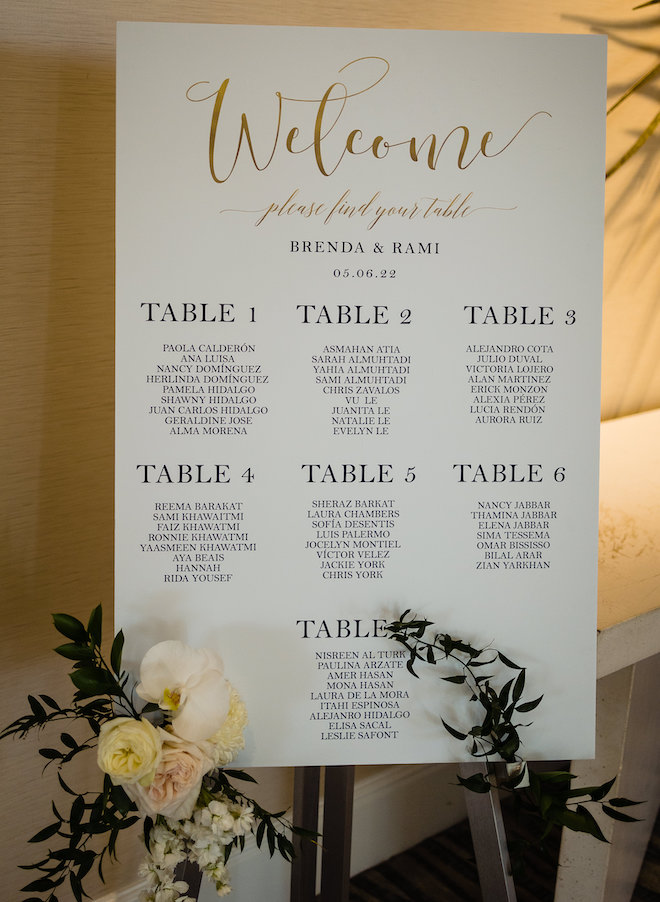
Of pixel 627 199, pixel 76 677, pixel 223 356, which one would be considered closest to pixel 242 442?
pixel 223 356

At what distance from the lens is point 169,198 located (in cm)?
87

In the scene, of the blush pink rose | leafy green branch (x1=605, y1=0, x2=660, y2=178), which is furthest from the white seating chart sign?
leafy green branch (x1=605, y1=0, x2=660, y2=178)

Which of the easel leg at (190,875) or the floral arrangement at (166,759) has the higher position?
the floral arrangement at (166,759)

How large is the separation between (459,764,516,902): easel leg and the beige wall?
656 millimetres

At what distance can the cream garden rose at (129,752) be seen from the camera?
772mm

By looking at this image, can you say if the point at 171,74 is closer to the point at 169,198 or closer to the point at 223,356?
the point at 169,198

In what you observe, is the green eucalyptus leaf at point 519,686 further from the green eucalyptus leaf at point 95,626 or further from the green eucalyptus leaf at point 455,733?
the green eucalyptus leaf at point 95,626

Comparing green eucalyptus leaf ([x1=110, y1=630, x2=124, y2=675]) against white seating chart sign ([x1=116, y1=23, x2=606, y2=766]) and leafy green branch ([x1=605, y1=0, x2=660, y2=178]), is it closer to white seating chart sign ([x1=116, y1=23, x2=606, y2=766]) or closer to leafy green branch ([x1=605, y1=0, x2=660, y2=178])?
white seating chart sign ([x1=116, y1=23, x2=606, y2=766])

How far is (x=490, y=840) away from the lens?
3.08ft

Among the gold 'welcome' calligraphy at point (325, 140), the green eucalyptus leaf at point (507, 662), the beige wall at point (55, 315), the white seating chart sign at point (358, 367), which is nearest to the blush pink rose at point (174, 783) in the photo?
the white seating chart sign at point (358, 367)

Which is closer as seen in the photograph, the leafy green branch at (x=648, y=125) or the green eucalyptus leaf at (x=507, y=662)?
the green eucalyptus leaf at (x=507, y=662)

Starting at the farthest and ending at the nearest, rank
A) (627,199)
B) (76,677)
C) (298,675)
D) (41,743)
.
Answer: (627,199) → (41,743) → (298,675) → (76,677)

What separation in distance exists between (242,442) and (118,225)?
27 cm

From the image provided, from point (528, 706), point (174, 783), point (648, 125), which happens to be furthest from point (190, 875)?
point (648, 125)
